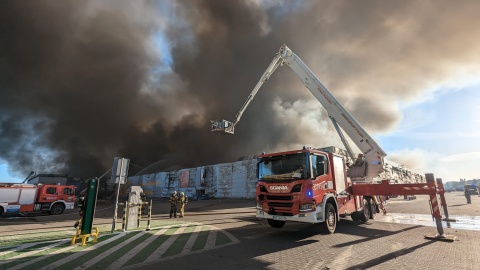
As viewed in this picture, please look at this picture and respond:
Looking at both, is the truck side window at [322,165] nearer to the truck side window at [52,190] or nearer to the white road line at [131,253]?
the white road line at [131,253]

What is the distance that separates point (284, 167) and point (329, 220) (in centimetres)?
249

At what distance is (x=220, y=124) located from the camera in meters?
18.4

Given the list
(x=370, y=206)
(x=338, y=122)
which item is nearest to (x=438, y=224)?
(x=370, y=206)

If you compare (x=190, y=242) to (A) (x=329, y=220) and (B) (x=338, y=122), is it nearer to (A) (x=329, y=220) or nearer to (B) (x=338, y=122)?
(A) (x=329, y=220)

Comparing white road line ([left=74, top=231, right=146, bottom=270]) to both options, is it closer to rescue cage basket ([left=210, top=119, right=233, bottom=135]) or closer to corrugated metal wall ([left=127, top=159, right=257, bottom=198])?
rescue cage basket ([left=210, top=119, right=233, bottom=135])

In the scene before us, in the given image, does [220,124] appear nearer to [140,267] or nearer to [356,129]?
[356,129]

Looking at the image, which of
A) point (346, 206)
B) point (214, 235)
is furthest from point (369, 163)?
point (214, 235)

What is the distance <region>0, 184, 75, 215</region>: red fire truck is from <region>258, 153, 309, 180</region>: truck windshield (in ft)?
65.2

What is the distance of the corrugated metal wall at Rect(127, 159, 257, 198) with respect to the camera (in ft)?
119

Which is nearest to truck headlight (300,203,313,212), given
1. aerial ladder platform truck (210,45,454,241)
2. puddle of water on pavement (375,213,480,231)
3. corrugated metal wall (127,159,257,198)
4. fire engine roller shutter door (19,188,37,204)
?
aerial ladder platform truck (210,45,454,241)

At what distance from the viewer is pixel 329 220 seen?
8.74 m

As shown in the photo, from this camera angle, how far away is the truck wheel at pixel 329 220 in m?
8.49

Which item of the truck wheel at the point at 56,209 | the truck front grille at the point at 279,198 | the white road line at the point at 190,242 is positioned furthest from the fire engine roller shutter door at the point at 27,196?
the truck front grille at the point at 279,198

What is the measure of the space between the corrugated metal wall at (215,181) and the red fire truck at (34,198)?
19191 mm
